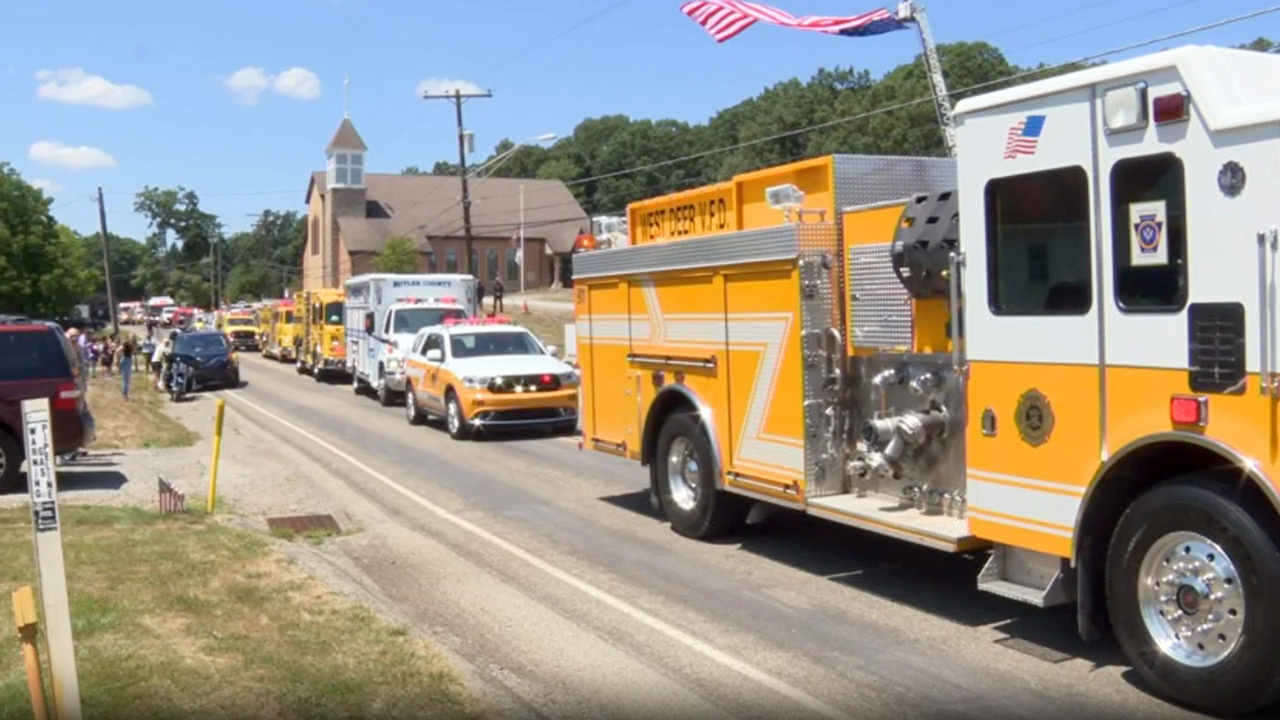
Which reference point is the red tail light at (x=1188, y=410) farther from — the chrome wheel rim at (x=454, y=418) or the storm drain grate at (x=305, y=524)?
the chrome wheel rim at (x=454, y=418)

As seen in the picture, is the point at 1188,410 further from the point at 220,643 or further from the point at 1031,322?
the point at 220,643

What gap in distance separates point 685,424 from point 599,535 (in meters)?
1.32

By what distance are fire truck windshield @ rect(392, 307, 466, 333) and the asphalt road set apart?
13.8 metres

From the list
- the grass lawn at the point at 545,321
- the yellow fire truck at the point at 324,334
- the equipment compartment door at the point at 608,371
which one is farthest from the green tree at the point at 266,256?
the equipment compartment door at the point at 608,371

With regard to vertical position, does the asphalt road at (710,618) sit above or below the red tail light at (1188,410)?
below

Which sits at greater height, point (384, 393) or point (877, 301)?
point (877, 301)

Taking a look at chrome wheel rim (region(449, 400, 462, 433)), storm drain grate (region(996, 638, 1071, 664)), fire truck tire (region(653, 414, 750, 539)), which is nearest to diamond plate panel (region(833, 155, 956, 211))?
fire truck tire (region(653, 414, 750, 539))

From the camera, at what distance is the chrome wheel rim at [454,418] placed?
774 inches

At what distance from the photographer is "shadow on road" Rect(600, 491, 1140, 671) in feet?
24.1

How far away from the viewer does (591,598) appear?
8797 mm

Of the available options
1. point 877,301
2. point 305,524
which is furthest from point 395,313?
point 877,301

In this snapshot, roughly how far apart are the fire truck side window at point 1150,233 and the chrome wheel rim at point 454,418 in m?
14.3

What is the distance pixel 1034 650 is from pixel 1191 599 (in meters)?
1.38

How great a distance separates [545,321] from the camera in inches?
2215
